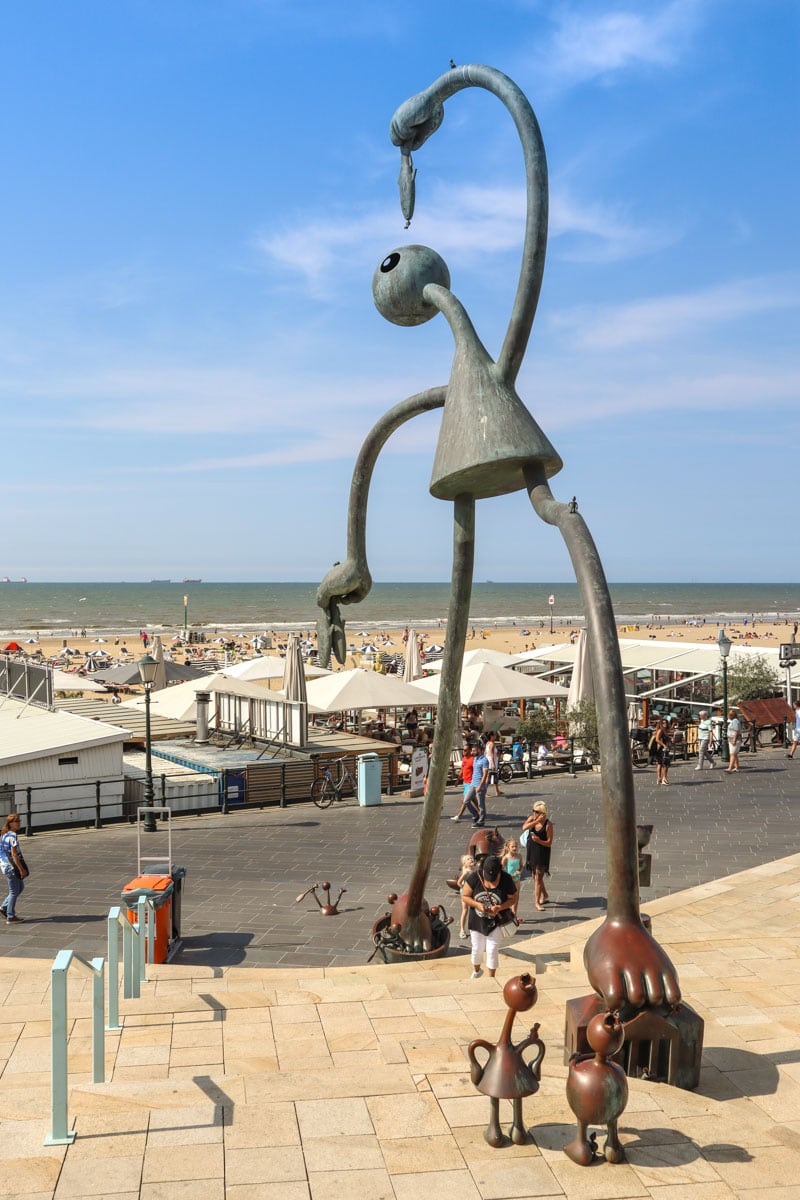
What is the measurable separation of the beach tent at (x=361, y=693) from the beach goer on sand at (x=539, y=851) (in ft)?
26.7

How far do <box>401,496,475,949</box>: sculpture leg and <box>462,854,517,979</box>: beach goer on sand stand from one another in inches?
19.2

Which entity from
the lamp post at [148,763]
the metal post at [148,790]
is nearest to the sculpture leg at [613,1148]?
the lamp post at [148,763]

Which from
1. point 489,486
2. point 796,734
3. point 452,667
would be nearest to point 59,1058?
point 452,667

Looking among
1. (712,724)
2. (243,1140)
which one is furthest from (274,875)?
(712,724)

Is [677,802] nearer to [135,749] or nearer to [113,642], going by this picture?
[135,749]

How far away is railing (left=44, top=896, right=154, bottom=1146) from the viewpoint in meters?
4.75

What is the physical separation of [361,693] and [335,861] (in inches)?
269

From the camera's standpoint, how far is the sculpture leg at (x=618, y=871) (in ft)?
17.3

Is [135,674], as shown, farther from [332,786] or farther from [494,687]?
[332,786]

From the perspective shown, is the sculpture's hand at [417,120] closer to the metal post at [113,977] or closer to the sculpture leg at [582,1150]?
the metal post at [113,977]

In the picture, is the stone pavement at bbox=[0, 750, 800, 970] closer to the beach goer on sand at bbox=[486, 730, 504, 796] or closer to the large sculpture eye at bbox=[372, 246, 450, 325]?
the beach goer on sand at bbox=[486, 730, 504, 796]

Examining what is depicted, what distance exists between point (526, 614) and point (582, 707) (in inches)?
3657

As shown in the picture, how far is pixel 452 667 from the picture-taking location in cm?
772

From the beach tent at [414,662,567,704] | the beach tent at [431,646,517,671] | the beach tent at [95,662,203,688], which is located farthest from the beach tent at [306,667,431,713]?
the beach tent at [95,662,203,688]
